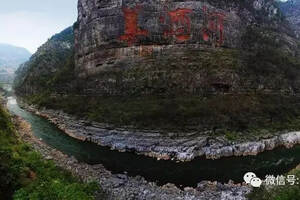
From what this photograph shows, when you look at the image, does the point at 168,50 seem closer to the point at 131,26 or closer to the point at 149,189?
the point at 131,26

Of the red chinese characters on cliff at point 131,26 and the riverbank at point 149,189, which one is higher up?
the red chinese characters on cliff at point 131,26

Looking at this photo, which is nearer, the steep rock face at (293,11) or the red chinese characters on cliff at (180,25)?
the red chinese characters on cliff at (180,25)

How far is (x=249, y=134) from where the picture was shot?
99.6 ft

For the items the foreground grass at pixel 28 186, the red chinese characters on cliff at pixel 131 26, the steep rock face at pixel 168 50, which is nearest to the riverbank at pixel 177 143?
the steep rock face at pixel 168 50

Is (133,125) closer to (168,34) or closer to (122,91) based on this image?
(122,91)

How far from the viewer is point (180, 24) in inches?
1462

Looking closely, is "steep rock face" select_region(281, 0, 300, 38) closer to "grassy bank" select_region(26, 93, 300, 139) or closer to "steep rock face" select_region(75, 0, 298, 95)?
"steep rock face" select_region(75, 0, 298, 95)

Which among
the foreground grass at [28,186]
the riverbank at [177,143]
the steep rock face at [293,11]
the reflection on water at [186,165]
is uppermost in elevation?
the steep rock face at [293,11]

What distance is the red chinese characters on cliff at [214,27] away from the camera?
37625 mm

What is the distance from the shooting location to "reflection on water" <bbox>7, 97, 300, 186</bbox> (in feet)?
68.8

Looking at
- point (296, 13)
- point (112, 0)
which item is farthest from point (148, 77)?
point (296, 13)

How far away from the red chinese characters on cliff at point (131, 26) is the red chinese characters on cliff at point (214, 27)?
27.5 ft

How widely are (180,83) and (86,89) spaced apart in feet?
52.7

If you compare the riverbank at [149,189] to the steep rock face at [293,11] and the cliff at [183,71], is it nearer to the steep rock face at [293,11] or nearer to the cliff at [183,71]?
the cliff at [183,71]
